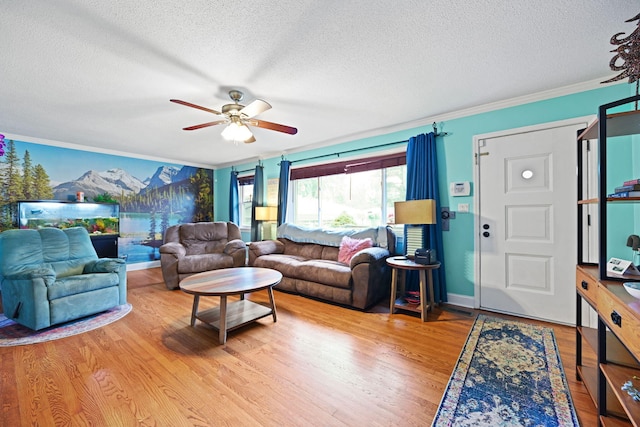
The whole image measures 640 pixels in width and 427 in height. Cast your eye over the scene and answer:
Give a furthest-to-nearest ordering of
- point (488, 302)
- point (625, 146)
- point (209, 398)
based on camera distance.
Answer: point (488, 302)
point (625, 146)
point (209, 398)

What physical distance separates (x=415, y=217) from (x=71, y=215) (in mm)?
5611

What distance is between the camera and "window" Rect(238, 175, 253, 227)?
6199 mm

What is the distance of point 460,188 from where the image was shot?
3.20 m

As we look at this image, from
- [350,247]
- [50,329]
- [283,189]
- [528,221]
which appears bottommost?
[50,329]

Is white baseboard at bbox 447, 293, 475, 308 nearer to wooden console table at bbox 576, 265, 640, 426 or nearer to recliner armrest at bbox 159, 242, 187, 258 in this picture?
wooden console table at bbox 576, 265, 640, 426

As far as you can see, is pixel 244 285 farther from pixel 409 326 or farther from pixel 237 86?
pixel 237 86

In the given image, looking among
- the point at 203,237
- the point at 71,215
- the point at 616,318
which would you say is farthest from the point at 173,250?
the point at 616,318

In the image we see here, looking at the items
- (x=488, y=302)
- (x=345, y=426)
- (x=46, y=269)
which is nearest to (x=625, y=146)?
(x=488, y=302)

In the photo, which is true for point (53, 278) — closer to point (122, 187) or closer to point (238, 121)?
point (238, 121)

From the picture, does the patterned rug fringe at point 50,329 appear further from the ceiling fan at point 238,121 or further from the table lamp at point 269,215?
the table lamp at point 269,215

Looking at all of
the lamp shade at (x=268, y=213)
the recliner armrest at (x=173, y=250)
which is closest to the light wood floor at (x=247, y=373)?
the recliner armrest at (x=173, y=250)

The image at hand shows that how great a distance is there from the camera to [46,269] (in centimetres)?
262

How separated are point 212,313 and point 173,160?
4469 mm

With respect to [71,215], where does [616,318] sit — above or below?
below
